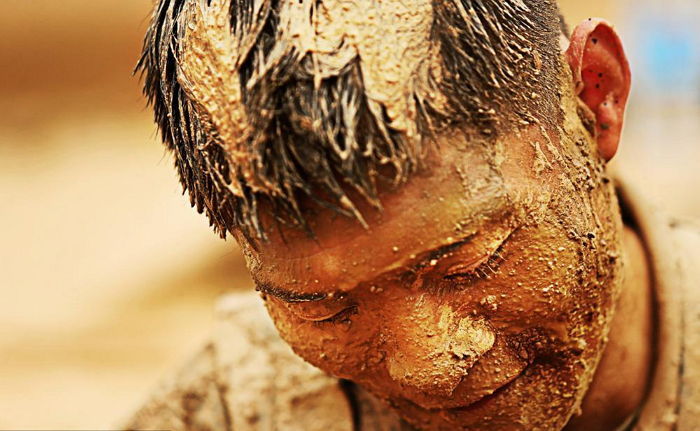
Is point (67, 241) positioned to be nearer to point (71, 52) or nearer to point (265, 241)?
point (71, 52)

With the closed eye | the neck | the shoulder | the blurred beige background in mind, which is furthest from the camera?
the blurred beige background

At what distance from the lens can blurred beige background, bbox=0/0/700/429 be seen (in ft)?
9.03

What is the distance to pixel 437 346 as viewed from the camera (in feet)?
2.67

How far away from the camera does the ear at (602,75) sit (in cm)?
91

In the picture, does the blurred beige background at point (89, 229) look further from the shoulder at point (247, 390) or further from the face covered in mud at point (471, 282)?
the face covered in mud at point (471, 282)

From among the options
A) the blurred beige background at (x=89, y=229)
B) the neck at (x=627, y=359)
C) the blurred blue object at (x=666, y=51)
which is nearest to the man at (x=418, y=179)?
the neck at (x=627, y=359)

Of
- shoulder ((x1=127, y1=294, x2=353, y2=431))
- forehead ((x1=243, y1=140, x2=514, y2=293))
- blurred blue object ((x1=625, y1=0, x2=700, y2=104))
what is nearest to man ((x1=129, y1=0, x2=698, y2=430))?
forehead ((x1=243, y1=140, x2=514, y2=293))

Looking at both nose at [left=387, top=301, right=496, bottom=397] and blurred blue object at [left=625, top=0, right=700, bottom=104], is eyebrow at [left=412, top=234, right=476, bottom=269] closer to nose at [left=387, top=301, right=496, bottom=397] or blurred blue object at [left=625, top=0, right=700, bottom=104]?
nose at [left=387, top=301, right=496, bottom=397]

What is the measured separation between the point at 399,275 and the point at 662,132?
14.4ft

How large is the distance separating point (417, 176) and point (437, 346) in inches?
6.5

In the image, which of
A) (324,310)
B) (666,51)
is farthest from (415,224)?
(666,51)

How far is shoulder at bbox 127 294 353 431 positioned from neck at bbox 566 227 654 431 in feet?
1.07

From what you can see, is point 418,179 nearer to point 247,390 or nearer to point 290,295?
point 290,295

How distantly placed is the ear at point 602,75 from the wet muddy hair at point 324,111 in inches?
3.4
